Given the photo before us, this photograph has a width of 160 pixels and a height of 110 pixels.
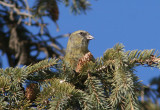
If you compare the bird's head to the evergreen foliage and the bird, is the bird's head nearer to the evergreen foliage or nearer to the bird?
the bird

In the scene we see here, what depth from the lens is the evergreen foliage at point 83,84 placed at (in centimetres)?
208

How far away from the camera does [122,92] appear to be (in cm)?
206

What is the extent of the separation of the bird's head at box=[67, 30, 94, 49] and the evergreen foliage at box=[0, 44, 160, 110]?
1521 mm

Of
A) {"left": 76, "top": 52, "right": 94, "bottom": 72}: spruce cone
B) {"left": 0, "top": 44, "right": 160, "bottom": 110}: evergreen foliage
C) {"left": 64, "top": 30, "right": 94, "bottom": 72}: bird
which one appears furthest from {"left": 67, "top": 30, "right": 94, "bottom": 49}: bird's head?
{"left": 0, "top": 44, "right": 160, "bottom": 110}: evergreen foliage

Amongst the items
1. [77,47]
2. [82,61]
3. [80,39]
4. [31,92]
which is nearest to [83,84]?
[82,61]

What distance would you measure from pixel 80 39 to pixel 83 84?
180cm

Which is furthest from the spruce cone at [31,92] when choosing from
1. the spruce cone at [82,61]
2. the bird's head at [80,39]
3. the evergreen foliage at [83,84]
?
the bird's head at [80,39]

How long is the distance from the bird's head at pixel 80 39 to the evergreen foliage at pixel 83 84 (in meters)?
1.52

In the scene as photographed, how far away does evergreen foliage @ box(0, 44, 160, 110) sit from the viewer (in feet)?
6.81

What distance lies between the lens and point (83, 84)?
8.08 ft

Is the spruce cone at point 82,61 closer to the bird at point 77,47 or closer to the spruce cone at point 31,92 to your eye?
the spruce cone at point 31,92

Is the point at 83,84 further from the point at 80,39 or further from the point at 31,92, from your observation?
the point at 80,39

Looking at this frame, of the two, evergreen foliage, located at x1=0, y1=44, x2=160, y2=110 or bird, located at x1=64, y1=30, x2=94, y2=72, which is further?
bird, located at x1=64, y1=30, x2=94, y2=72

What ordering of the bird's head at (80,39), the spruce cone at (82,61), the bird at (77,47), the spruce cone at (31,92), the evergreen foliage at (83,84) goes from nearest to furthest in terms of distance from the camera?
the evergreen foliage at (83,84) → the spruce cone at (31,92) → the spruce cone at (82,61) → the bird at (77,47) → the bird's head at (80,39)
